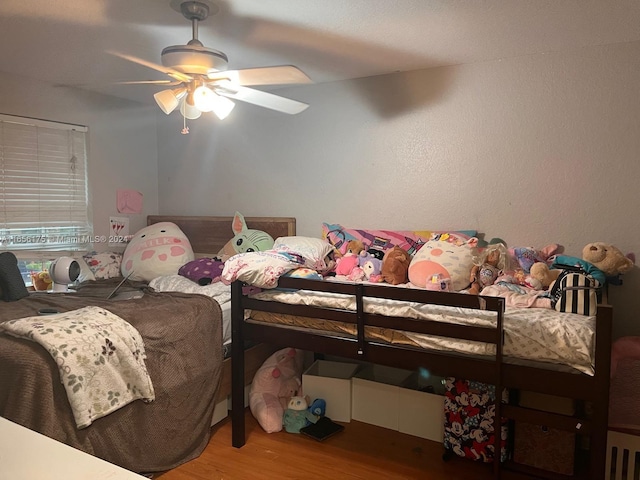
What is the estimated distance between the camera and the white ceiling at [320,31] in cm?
204

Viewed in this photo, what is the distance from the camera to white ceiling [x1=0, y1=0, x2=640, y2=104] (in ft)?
6.70

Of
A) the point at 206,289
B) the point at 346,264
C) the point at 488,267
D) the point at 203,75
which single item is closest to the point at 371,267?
the point at 346,264

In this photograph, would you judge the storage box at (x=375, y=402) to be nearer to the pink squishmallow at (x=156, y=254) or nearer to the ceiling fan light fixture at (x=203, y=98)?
the pink squishmallow at (x=156, y=254)

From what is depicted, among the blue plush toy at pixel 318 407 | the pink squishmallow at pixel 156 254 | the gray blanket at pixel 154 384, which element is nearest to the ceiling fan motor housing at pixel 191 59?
the gray blanket at pixel 154 384

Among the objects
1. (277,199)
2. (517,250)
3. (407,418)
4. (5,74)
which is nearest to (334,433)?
(407,418)

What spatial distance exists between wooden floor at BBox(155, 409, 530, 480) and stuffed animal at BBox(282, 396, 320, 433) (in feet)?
0.14

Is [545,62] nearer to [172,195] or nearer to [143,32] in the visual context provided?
[143,32]

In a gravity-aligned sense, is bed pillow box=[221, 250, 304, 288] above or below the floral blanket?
above

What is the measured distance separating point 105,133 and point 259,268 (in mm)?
2121

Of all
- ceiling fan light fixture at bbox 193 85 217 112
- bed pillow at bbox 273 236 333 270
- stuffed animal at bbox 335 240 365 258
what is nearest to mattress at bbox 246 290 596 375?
bed pillow at bbox 273 236 333 270

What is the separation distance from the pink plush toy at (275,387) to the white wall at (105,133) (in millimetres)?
1780

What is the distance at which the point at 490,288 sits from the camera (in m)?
2.33

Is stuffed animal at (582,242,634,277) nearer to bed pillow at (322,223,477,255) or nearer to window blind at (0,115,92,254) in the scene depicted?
bed pillow at (322,223,477,255)

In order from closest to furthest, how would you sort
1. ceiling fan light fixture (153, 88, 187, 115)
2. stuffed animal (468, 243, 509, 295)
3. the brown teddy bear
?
ceiling fan light fixture (153, 88, 187, 115)
the brown teddy bear
stuffed animal (468, 243, 509, 295)
